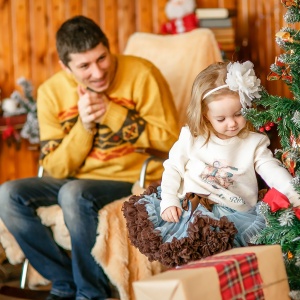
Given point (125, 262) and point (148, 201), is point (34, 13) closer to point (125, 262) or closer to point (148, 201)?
point (125, 262)

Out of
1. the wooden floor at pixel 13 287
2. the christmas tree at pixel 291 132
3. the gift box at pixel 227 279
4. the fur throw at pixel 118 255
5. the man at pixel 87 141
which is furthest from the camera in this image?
the wooden floor at pixel 13 287

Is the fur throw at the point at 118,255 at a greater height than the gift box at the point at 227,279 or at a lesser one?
lesser

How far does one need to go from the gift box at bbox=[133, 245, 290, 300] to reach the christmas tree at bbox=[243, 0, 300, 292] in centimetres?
12

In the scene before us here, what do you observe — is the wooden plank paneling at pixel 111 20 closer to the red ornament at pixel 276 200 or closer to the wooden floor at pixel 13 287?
the wooden floor at pixel 13 287

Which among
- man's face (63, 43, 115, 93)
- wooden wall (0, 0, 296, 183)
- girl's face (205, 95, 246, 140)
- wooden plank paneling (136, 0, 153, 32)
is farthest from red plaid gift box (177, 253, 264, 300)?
wooden plank paneling (136, 0, 153, 32)

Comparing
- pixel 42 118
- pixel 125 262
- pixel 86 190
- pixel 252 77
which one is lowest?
pixel 125 262

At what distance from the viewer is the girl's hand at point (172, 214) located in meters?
2.13

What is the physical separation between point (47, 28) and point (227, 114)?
2189 mm

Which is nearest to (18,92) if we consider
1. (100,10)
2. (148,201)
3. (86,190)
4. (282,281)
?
(100,10)

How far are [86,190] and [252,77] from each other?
37.9 inches

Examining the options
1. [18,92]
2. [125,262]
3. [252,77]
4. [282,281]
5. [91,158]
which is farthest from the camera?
[18,92]

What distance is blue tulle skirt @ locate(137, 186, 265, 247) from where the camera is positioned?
6.99ft

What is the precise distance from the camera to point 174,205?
2.15 m

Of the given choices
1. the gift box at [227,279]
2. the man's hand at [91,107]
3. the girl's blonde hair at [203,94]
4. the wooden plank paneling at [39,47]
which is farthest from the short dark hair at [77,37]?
the gift box at [227,279]
